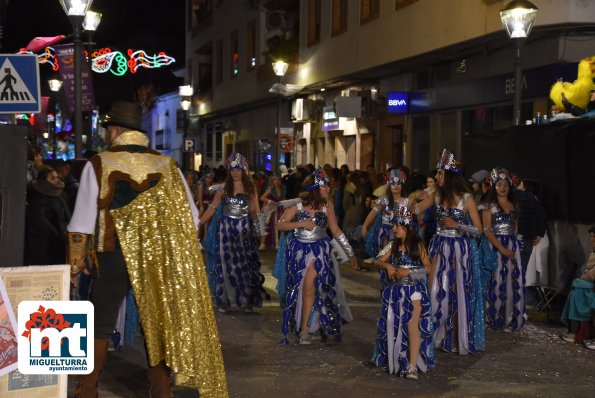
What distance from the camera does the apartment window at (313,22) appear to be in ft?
91.9

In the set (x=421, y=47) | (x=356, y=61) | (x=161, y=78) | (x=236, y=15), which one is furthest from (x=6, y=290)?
(x=161, y=78)

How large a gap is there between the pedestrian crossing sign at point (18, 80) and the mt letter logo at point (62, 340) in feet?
14.1

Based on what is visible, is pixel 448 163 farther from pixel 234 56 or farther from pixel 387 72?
pixel 234 56

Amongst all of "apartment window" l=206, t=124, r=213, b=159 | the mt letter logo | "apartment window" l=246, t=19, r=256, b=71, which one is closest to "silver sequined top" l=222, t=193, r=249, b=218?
the mt letter logo

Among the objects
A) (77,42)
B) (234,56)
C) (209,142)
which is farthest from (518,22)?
(209,142)

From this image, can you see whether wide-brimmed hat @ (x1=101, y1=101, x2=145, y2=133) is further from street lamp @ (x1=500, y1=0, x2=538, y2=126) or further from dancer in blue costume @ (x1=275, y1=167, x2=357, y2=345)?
street lamp @ (x1=500, y1=0, x2=538, y2=126)

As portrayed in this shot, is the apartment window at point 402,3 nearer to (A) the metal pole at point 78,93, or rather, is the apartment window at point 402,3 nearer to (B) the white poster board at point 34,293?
(A) the metal pole at point 78,93

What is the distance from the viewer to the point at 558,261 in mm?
11094

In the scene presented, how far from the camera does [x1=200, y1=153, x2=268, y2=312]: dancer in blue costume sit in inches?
453

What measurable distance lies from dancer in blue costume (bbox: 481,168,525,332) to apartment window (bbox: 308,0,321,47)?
18.0 m

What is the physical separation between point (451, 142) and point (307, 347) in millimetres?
11946

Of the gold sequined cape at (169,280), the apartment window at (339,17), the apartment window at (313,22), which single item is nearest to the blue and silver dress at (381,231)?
the gold sequined cape at (169,280)

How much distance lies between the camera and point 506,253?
1030cm

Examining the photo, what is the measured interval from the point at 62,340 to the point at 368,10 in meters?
20.7
